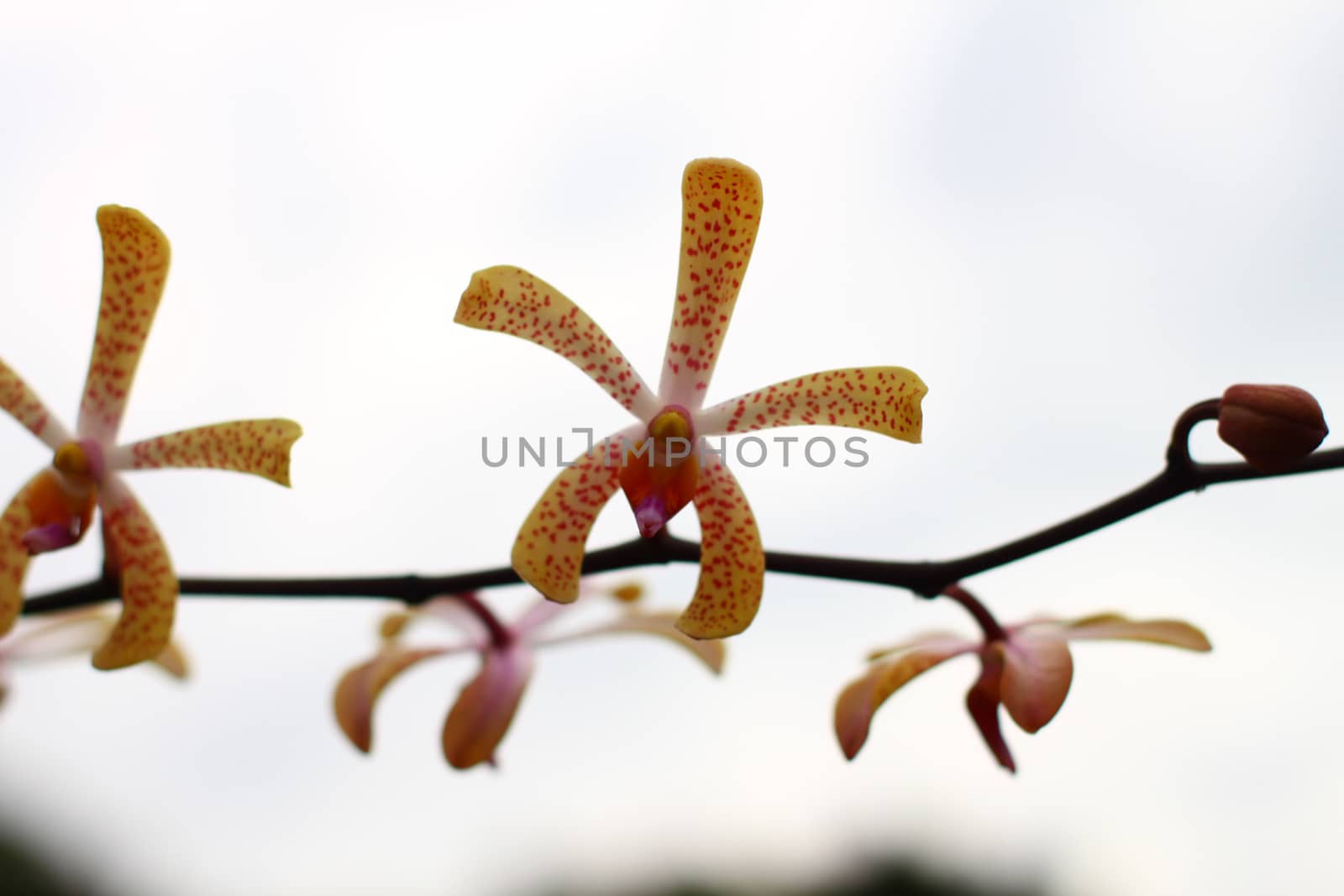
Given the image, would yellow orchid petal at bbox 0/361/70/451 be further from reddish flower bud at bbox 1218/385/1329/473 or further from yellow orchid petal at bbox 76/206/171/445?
reddish flower bud at bbox 1218/385/1329/473

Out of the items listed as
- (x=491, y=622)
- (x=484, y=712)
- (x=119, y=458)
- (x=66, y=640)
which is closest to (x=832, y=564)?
(x=484, y=712)

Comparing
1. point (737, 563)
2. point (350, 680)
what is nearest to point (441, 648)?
point (350, 680)

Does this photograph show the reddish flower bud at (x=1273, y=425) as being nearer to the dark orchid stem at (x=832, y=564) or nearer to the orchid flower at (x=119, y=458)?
the dark orchid stem at (x=832, y=564)

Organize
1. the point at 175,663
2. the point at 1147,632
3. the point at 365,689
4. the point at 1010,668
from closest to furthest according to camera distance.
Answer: the point at 1010,668
the point at 1147,632
the point at 365,689
the point at 175,663

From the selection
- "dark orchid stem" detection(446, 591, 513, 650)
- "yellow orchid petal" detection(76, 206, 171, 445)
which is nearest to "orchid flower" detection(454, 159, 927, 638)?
"yellow orchid petal" detection(76, 206, 171, 445)

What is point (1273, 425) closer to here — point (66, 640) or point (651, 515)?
point (651, 515)

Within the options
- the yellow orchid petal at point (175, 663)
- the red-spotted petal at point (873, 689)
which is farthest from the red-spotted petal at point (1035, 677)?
the yellow orchid petal at point (175, 663)

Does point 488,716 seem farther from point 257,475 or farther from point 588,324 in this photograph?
point 588,324
